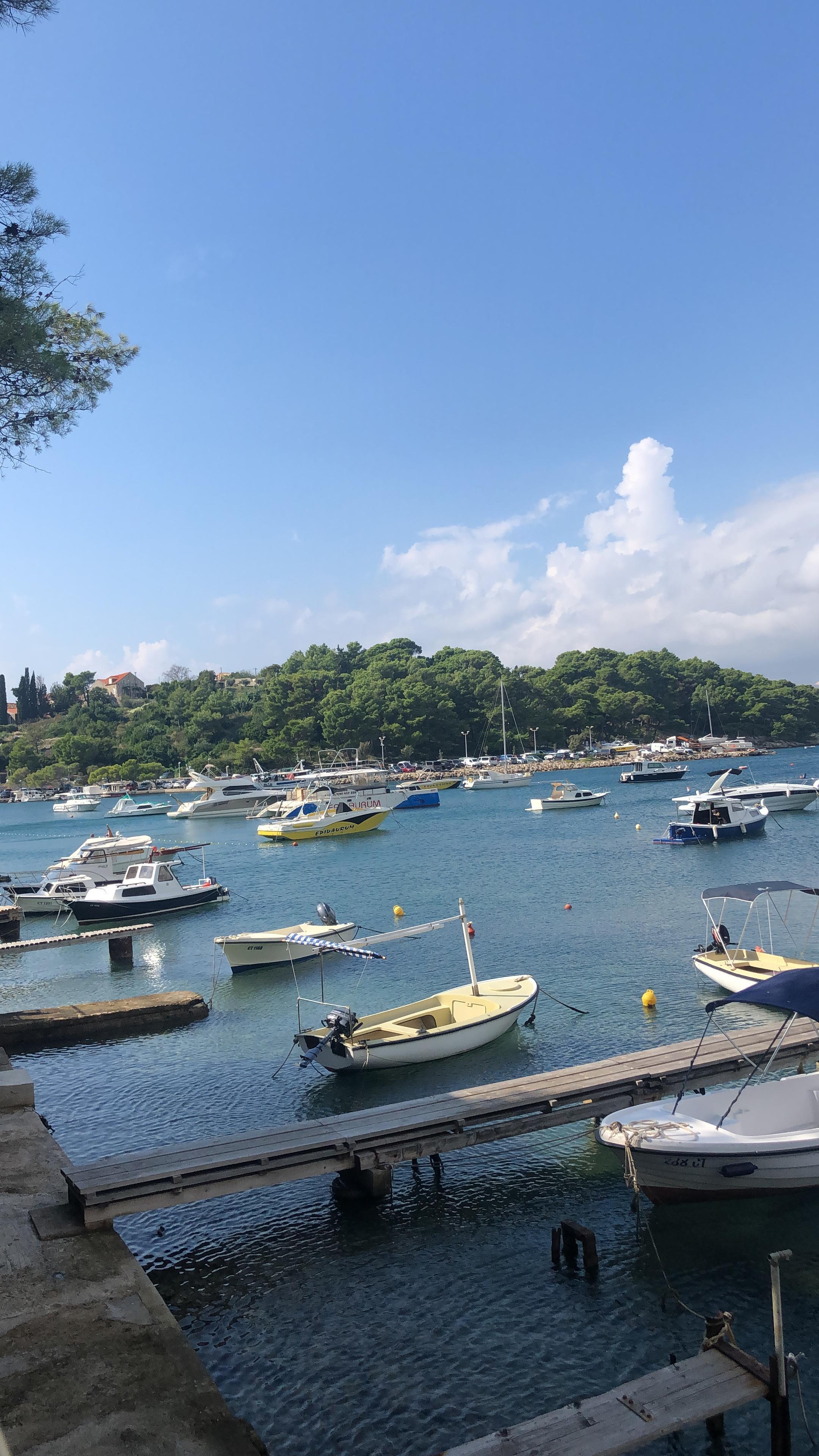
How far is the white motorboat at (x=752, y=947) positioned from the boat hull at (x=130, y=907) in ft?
65.7

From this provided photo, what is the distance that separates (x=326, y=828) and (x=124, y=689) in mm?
136979

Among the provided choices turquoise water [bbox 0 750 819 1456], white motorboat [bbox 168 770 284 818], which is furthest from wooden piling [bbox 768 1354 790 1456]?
white motorboat [bbox 168 770 284 818]

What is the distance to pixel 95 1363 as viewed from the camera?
6891 millimetres

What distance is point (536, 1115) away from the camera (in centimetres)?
1181

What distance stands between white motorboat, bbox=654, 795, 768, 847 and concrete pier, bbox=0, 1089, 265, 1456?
42.0 meters

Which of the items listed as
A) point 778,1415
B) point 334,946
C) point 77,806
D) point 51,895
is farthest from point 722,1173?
point 77,806

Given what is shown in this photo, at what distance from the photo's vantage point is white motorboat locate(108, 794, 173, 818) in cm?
10588

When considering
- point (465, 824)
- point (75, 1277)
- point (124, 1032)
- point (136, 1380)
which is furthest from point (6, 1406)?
point (465, 824)

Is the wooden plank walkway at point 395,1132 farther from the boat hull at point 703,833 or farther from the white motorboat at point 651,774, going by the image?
the white motorboat at point 651,774

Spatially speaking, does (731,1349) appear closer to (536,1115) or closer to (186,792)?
(536,1115)

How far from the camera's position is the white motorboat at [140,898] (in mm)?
33312

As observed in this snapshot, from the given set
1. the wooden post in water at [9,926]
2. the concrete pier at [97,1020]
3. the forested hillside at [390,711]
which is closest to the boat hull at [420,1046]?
the concrete pier at [97,1020]

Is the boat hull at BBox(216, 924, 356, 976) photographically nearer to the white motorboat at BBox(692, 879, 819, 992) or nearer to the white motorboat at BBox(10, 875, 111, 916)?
the white motorboat at BBox(692, 879, 819, 992)

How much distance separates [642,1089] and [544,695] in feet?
477
